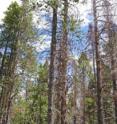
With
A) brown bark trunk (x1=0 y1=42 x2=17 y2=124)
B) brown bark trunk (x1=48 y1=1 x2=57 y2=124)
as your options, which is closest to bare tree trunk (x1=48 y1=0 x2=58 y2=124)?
brown bark trunk (x1=48 y1=1 x2=57 y2=124)

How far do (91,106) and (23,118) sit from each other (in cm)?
918

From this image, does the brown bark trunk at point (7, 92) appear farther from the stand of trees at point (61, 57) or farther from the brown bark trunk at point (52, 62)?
the brown bark trunk at point (52, 62)

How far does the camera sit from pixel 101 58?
20016 millimetres

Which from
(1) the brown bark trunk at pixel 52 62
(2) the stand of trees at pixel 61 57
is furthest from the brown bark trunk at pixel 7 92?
(1) the brown bark trunk at pixel 52 62

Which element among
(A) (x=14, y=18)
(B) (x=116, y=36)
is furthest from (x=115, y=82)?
(A) (x=14, y=18)

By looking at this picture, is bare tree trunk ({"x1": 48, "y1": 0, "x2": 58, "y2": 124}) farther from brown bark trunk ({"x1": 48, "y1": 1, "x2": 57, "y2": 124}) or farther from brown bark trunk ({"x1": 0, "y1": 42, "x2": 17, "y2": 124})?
brown bark trunk ({"x1": 0, "y1": 42, "x2": 17, "y2": 124})

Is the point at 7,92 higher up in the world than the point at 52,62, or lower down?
higher up

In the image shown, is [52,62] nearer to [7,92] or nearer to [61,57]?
[61,57]

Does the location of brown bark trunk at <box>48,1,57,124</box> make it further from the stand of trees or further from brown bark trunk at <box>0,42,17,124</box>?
brown bark trunk at <box>0,42,17,124</box>

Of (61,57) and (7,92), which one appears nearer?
(61,57)

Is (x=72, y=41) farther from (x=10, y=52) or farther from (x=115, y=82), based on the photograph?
(x=10, y=52)

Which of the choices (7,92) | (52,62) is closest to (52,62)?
(52,62)

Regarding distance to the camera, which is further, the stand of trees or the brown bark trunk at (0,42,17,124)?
the brown bark trunk at (0,42,17,124)

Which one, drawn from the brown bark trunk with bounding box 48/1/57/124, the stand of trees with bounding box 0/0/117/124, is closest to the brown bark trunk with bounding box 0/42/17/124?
the stand of trees with bounding box 0/0/117/124
